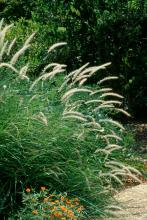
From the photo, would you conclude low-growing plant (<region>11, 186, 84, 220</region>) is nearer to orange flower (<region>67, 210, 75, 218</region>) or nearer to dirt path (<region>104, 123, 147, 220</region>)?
orange flower (<region>67, 210, 75, 218</region>)

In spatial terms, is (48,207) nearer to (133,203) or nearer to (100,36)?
(133,203)

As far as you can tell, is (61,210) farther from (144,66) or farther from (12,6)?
(12,6)

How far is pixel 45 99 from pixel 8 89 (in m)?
0.54

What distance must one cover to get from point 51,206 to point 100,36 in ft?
17.6

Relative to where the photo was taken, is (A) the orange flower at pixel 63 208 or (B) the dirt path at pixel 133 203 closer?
(A) the orange flower at pixel 63 208

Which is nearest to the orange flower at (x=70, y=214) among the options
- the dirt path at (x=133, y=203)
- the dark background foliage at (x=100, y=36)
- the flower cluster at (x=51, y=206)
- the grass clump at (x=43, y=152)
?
the flower cluster at (x=51, y=206)

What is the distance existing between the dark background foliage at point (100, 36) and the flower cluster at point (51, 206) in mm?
4870

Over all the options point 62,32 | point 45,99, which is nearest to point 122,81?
point 62,32

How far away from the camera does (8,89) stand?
6.21m

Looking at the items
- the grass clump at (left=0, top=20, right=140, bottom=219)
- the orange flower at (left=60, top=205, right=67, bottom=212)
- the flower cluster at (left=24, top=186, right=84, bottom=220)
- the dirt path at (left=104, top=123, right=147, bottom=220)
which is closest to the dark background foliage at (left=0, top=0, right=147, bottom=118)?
the dirt path at (left=104, top=123, right=147, bottom=220)

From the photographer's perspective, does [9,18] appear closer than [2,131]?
No

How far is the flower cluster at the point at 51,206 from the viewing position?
5297mm

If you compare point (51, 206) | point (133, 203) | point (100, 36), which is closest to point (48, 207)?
point (51, 206)

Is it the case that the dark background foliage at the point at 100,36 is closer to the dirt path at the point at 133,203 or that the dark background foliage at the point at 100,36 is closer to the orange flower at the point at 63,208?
the dirt path at the point at 133,203
